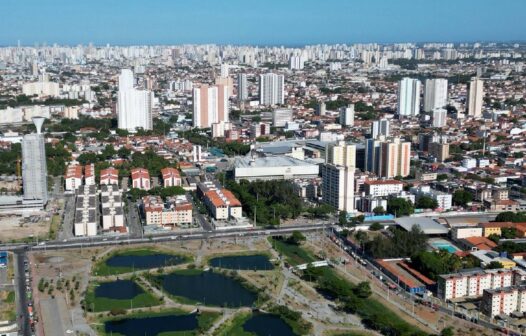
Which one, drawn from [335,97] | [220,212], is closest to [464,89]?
[335,97]

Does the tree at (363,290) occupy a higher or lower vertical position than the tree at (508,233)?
lower

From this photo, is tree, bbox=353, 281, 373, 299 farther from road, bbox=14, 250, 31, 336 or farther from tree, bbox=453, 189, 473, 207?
tree, bbox=453, 189, 473, 207

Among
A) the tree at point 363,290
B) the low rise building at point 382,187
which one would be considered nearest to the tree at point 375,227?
the low rise building at point 382,187

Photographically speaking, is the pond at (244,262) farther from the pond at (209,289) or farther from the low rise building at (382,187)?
the low rise building at (382,187)

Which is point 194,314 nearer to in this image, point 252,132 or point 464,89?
point 252,132

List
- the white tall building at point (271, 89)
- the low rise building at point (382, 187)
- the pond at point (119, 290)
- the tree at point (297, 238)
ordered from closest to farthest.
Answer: the pond at point (119, 290) < the tree at point (297, 238) < the low rise building at point (382, 187) < the white tall building at point (271, 89)

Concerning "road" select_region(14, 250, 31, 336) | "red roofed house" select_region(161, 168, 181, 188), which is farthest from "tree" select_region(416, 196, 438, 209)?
"road" select_region(14, 250, 31, 336)
